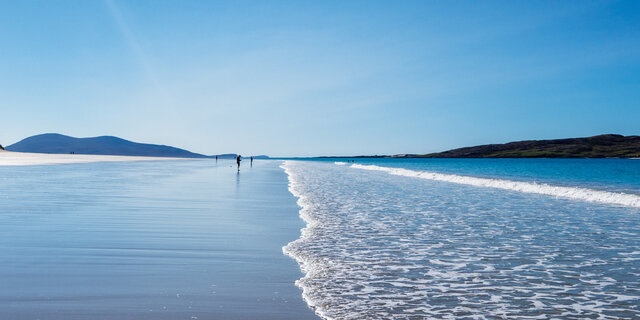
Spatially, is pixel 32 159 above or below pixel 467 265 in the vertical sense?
above

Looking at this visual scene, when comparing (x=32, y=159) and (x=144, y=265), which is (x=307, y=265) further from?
(x=32, y=159)

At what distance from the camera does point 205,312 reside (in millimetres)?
4750

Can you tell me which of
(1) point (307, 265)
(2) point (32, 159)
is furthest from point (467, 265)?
(2) point (32, 159)

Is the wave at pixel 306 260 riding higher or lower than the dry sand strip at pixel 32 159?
lower

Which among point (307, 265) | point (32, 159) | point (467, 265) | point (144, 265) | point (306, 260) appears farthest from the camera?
point (32, 159)

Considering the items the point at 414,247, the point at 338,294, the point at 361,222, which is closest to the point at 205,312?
the point at 338,294

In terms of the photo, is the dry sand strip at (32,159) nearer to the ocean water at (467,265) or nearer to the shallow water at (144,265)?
the shallow water at (144,265)

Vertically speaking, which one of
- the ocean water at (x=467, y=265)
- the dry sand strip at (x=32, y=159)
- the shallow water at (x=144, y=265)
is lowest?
the ocean water at (x=467, y=265)

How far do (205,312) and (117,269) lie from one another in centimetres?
257

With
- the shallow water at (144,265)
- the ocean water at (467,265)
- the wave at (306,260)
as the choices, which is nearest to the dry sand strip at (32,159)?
the shallow water at (144,265)

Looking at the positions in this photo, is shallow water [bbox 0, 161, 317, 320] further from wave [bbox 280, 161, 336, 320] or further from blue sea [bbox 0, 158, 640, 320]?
wave [bbox 280, 161, 336, 320]

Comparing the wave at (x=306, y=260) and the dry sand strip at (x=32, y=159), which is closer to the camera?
the wave at (x=306, y=260)

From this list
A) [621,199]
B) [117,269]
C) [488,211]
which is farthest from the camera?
[621,199]

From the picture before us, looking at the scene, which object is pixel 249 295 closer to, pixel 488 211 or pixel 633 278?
pixel 633 278
